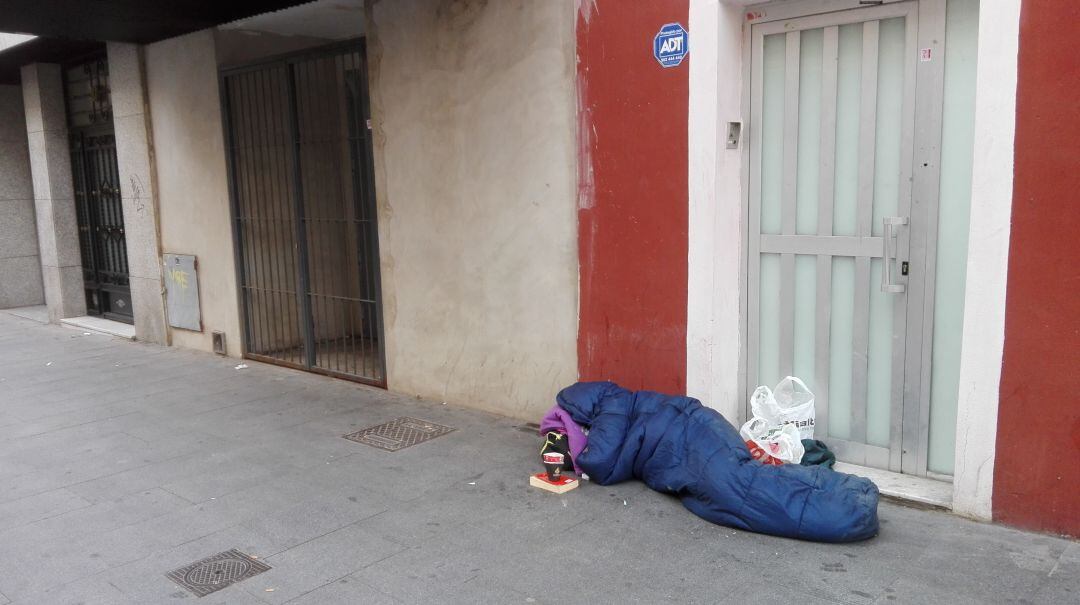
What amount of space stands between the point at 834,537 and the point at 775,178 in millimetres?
1986

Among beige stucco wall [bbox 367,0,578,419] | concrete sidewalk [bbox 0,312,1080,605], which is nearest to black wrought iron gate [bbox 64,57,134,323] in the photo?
concrete sidewalk [bbox 0,312,1080,605]

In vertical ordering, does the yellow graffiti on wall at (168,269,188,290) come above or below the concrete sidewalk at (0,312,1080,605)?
above

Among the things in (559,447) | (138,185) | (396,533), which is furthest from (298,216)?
(396,533)

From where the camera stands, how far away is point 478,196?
19.7 feet

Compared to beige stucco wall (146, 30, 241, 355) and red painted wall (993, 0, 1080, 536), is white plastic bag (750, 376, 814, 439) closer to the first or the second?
red painted wall (993, 0, 1080, 536)

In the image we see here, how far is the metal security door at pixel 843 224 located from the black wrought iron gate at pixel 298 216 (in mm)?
3953

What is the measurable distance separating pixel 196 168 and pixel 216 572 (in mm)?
5815

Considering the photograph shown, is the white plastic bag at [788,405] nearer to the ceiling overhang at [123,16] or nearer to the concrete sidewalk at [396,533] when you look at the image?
the concrete sidewalk at [396,533]

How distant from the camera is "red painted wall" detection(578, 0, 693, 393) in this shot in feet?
15.9

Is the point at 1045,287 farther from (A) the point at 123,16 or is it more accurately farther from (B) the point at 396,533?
(A) the point at 123,16

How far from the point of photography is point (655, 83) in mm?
4848

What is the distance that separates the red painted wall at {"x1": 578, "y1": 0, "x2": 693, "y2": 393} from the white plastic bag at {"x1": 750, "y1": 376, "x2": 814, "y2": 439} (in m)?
0.49

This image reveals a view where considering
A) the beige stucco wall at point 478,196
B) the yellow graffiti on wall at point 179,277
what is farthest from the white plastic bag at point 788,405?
the yellow graffiti on wall at point 179,277

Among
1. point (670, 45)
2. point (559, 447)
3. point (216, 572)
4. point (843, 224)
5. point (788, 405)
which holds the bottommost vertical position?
point (216, 572)
